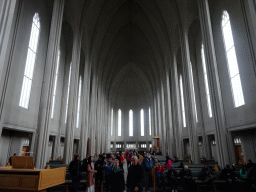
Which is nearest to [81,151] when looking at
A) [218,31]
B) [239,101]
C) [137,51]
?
[239,101]

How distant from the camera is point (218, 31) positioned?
13.1m

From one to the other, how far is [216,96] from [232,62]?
349 centimetres

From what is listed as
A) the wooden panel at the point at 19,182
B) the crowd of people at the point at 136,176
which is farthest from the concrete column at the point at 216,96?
the wooden panel at the point at 19,182

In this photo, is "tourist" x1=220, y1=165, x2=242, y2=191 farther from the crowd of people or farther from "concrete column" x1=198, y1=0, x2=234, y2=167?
"concrete column" x1=198, y1=0, x2=234, y2=167

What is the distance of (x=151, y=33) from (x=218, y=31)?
12.0 metres

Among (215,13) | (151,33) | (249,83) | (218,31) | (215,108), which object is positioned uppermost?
(151,33)

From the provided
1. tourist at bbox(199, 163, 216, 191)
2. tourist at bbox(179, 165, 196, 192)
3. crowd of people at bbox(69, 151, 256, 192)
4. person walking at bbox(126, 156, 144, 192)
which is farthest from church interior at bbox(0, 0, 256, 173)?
person walking at bbox(126, 156, 144, 192)

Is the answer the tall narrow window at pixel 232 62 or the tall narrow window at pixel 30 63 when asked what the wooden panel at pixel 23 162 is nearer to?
the tall narrow window at pixel 30 63

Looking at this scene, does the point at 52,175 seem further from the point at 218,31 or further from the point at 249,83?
the point at 218,31

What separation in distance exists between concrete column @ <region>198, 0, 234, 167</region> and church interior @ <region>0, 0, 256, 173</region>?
0.17 ft

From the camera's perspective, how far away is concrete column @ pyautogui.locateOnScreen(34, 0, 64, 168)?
8.88 metres

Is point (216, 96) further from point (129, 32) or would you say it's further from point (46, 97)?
point (129, 32)

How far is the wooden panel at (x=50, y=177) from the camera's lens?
371 cm

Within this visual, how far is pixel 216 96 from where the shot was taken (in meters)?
9.66
